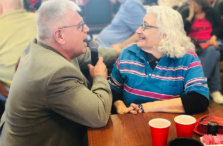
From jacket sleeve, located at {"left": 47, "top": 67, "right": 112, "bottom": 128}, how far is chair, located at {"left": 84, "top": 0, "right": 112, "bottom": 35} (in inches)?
152

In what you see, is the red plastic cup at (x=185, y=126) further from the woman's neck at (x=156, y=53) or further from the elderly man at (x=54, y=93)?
the woman's neck at (x=156, y=53)

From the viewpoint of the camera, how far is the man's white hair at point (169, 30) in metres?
1.62

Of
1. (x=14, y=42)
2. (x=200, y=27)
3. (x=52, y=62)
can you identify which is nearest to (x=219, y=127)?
(x=52, y=62)

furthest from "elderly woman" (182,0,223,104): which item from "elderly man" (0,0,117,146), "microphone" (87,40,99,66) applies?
"elderly man" (0,0,117,146)

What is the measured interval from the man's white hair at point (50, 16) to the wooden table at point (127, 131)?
21.6 inches

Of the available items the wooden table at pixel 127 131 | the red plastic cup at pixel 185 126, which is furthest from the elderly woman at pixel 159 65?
the red plastic cup at pixel 185 126

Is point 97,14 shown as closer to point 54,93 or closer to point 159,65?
point 159,65

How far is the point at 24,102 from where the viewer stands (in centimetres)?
125

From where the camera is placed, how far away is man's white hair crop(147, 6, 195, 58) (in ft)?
5.31

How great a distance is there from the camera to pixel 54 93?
1.20m

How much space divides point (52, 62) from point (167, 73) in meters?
0.72

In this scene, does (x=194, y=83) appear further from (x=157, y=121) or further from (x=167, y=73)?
(x=157, y=121)

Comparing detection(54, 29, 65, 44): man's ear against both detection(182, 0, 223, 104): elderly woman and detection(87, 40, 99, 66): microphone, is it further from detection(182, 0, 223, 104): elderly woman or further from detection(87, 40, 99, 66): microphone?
detection(182, 0, 223, 104): elderly woman

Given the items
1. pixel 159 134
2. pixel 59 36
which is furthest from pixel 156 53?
pixel 159 134
